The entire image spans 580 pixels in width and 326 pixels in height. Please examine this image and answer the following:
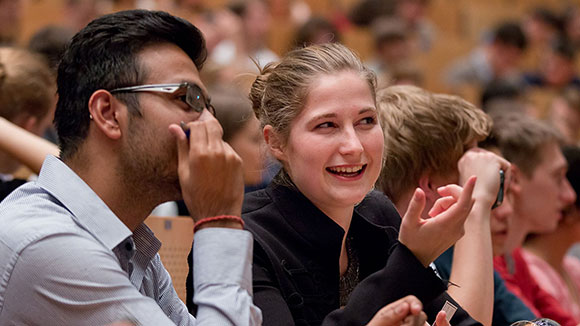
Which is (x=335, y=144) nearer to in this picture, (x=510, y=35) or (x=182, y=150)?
(x=182, y=150)

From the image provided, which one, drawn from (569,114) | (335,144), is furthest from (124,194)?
(569,114)

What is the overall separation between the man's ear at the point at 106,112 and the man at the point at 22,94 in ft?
3.46

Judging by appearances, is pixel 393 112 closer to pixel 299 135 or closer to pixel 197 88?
pixel 299 135

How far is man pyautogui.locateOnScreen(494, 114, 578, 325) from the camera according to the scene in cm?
274

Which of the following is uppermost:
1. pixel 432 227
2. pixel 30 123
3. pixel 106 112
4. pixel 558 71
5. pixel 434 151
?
pixel 106 112

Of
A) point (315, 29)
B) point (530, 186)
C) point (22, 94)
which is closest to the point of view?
point (22, 94)

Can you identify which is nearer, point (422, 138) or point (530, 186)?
point (422, 138)

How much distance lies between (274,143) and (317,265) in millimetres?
317

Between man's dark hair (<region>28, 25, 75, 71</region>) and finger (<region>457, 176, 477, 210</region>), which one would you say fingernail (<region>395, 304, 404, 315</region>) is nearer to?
finger (<region>457, 176, 477, 210</region>)

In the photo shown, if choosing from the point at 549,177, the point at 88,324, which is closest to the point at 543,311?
the point at 549,177

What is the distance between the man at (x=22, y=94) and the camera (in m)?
2.49

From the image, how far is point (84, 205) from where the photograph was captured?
1430mm

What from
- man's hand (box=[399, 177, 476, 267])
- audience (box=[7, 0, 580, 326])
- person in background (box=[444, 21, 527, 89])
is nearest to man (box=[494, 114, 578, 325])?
audience (box=[7, 0, 580, 326])

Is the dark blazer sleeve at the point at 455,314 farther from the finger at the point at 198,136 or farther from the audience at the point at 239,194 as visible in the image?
the finger at the point at 198,136
